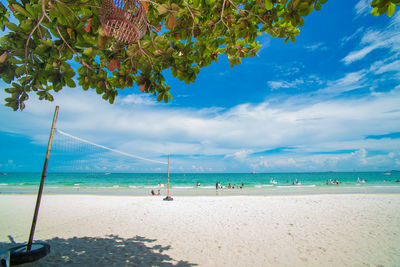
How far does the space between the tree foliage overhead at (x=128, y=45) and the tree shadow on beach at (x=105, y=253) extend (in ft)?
10.7

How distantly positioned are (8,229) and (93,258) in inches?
188

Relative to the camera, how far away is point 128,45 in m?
2.54

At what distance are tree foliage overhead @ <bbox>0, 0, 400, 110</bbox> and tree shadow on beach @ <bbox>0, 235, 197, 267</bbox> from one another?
3.27 m

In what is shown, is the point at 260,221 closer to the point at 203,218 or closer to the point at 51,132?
the point at 203,218

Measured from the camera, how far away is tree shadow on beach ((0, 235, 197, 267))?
3896 mm

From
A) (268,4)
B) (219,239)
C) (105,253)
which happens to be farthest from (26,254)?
(268,4)

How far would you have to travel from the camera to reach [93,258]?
4.11 m

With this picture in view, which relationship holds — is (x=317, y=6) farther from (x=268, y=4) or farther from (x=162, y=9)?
(x=162, y=9)

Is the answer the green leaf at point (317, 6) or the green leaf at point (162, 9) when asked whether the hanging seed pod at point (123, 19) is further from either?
the green leaf at point (317, 6)

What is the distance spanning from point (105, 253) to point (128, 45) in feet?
14.6

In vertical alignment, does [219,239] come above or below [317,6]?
below

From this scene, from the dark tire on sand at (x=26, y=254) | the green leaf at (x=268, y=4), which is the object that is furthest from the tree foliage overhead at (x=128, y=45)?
the dark tire on sand at (x=26, y=254)

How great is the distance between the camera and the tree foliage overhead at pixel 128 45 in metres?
1.74

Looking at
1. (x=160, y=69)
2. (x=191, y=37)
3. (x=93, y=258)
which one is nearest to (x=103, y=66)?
(x=160, y=69)
